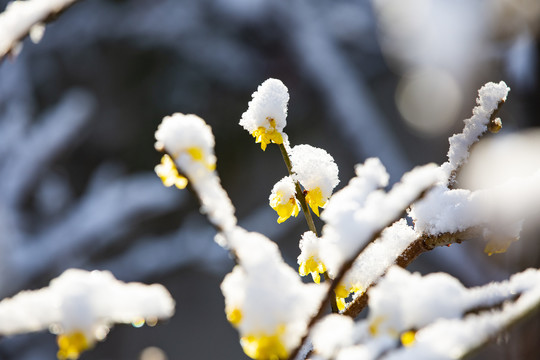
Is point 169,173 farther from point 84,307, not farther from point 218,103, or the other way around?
point 218,103

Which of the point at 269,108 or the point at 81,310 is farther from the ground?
the point at 269,108

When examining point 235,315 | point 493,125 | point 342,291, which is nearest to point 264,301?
point 235,315

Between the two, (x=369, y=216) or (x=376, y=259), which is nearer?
(x=369, y=216)

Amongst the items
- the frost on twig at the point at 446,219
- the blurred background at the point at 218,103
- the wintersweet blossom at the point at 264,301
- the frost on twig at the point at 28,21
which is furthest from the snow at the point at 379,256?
the blurred background at the point at 218,103

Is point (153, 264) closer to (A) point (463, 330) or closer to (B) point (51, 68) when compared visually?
(B) point (51, 68)

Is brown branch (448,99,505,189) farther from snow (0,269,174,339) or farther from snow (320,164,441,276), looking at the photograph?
snow (0,269,174,339)

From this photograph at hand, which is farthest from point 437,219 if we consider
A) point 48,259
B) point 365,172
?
point 48,259

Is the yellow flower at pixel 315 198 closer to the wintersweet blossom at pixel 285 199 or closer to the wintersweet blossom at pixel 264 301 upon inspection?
the wintersweet blossom at pixel 285 199
